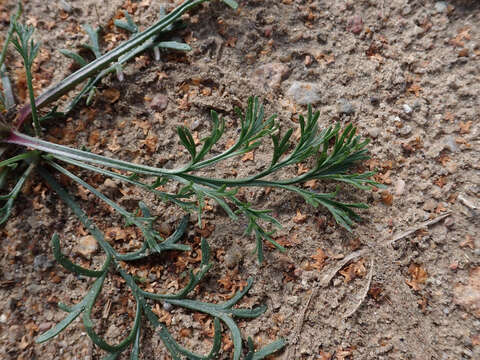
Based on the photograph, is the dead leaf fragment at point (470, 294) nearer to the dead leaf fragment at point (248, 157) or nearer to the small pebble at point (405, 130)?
the small pebble at point (405, 130)

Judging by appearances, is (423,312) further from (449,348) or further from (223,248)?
(223,248)

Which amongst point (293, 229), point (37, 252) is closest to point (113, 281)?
point (37, 252)

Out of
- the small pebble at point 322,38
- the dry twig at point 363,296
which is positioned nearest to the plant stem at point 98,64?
the small pebble at point 322,38

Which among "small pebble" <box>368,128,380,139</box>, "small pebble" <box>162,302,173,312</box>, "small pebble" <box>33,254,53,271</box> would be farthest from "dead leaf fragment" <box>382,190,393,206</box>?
"small pebble" <box>33,254,53,271</box>

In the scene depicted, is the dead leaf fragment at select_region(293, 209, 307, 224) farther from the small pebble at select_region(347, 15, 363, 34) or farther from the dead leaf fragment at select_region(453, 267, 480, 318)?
the small pebble at select_region(347, 15, 363, 34)

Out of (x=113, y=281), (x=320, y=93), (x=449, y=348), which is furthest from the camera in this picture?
(x=320, y=93)

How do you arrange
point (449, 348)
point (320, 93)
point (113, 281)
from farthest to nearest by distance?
point (320, 93) < point (113, 281) < point (449, 348)

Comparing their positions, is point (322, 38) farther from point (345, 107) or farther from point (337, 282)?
point (337, 282)

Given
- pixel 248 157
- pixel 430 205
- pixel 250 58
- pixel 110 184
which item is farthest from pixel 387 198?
pixel 110 184
